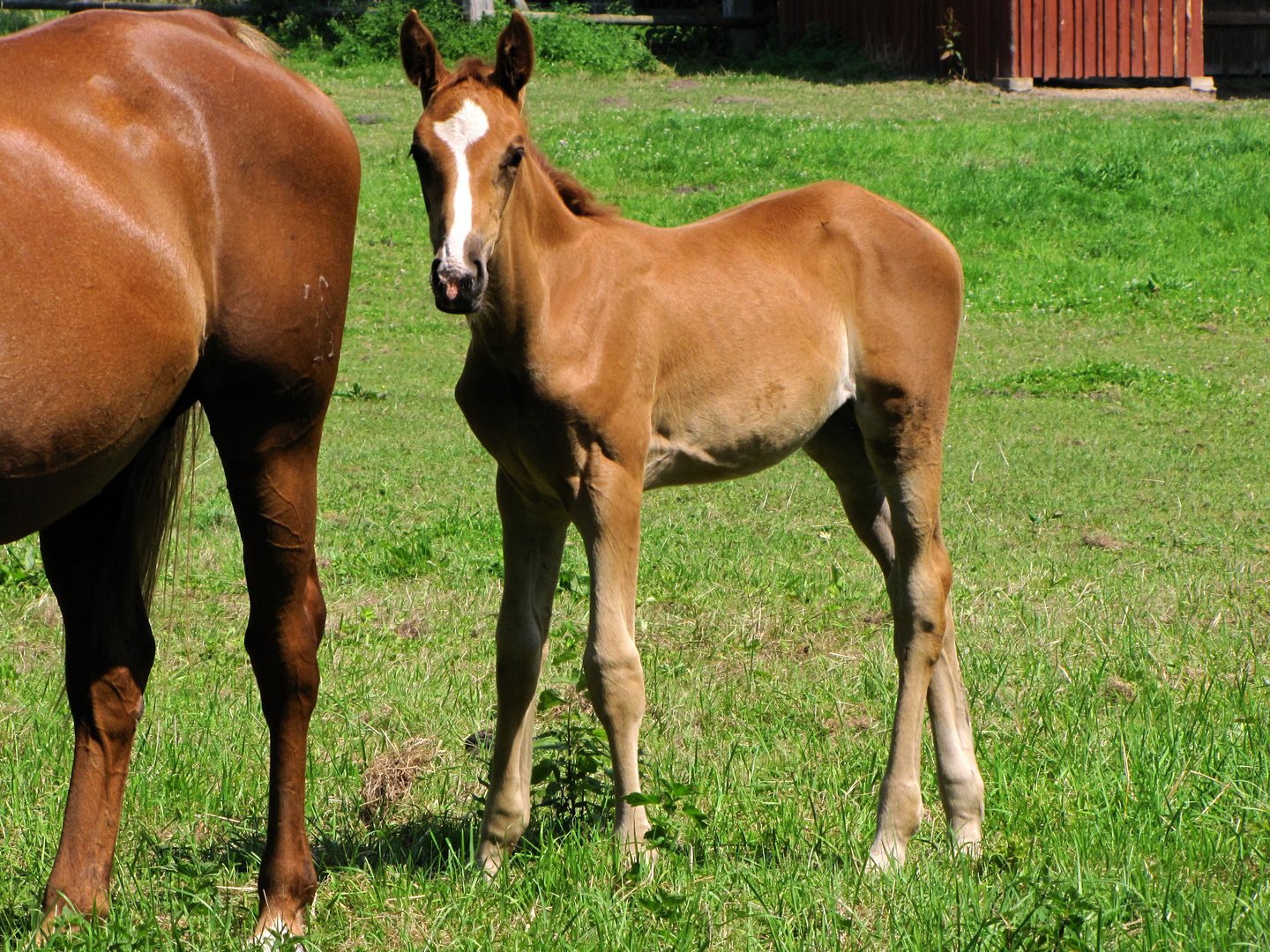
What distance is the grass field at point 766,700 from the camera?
2918mm

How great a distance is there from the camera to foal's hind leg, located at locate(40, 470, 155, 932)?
118 inches

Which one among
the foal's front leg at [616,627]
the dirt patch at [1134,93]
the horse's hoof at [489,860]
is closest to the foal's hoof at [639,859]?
the foal's front leg at [616,627]

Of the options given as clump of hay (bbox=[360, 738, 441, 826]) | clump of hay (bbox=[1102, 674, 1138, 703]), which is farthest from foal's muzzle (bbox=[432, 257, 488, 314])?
clump of hay (bbox=[1102, 674, 1138, 703])

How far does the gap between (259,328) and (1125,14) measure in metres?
21.3

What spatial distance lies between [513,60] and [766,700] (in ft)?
7.44

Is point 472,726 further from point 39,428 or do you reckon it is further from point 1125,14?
point 1125,14

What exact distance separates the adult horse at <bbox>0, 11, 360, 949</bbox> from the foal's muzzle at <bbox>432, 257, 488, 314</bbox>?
0.30m

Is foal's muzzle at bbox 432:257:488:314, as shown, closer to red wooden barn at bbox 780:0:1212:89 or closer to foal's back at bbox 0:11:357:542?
foal's back at bbox 0:11:357:542

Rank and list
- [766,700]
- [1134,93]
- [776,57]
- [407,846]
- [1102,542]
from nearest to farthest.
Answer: [407,846], [766,700], [1102,542], [1134,93], [776,57]

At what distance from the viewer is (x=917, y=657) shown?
3.67 m

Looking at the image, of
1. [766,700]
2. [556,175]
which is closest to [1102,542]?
[766,700]

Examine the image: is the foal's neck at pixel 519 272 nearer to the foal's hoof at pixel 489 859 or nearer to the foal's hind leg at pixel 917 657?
the foal's hind leg at pixel 917 657

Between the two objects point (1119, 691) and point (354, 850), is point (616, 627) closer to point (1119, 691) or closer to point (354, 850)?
point (354, 850)

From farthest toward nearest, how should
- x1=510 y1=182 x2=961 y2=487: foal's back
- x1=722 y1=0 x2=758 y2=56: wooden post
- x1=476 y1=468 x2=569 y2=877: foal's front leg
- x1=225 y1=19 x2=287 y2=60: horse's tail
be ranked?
x1=722 y1=0 x2=758 y2=56: wooden post
x1=510 y1=182 x2=961 y2=487: foal's back
x1=476 y1=468 x2=569 y2=877: foal's front leg
x1=225 y1=19 x2=287 y2=60: horse's tail
